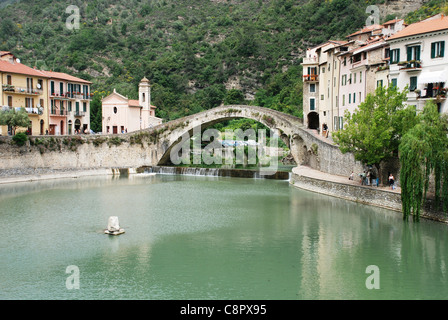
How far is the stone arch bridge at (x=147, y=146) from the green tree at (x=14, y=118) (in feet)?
5.77

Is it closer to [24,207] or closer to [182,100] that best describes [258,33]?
[182,100]

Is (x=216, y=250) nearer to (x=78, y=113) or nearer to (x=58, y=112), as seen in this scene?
(x=58, y=112)

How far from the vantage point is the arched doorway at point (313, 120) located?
1858 inches

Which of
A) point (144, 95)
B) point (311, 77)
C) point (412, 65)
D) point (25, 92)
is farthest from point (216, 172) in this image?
point (412, 65)

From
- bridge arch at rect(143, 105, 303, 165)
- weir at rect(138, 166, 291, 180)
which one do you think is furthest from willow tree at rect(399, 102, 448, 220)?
bridge arch at rect(143, 105, 303, 165)

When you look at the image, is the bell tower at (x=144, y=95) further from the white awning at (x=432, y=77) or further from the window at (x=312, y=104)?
the white awning at (x=432, y=77)

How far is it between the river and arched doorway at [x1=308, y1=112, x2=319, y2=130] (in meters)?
16.7

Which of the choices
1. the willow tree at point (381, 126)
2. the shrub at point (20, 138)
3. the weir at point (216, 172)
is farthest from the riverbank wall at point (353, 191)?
the shrub at point (20, 138)

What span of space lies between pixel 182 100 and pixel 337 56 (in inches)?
1528

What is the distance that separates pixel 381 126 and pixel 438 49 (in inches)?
216

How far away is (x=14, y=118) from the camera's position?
40125 mm

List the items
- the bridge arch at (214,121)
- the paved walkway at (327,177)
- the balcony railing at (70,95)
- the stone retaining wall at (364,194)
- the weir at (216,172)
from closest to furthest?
the stone retaining wall at (364,194), the paved walkway at (327,177), the weir at (216,172), the bridge arch at (214,121), the balcony railing at (70,95)

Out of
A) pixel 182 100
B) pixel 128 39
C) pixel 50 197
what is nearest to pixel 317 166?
pixel 50 197
